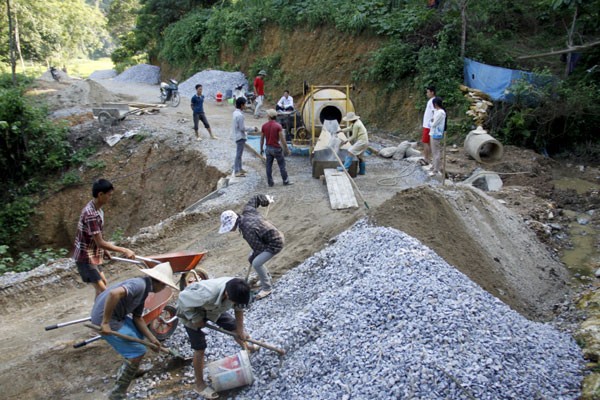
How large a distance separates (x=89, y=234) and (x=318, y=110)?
26.1ft

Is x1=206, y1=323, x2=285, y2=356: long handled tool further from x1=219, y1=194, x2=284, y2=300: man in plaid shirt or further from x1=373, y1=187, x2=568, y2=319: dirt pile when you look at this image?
x1=373, y1=187, x2=568, y2=319: dirt pile

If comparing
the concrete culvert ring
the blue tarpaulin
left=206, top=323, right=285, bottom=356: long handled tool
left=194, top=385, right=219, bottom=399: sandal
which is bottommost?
left=194, top=385, right=219, bottom=399: sandal

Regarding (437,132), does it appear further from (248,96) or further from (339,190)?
(248,96)

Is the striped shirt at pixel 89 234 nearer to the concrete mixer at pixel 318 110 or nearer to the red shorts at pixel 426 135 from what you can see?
the concrete mixer at pixel 318 110

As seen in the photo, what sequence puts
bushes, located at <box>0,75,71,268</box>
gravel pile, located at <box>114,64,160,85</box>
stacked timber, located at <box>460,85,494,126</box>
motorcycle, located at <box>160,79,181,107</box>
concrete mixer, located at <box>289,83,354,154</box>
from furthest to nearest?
gravel pile, located at <box>114,64,160,85</box>
motorcycle, located at <box>160,79,181,107</box>
bushes, located at <box>0,75,71,268</box>
stacked timber, located at <box>460,85,494,126</box>
concrete mixer, located at <box>289,83,354,154</box>

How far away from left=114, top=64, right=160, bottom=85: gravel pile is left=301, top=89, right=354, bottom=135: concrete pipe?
21.9 metres

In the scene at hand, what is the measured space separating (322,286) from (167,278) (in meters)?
2.10

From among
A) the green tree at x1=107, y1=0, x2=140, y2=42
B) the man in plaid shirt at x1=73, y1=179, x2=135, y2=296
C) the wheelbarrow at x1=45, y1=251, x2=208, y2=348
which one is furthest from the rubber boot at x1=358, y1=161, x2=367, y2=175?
the green tree at x1=107, y1=0, x2=140, y2=42

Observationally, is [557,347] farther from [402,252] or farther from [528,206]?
[528,206]

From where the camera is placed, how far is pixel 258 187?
36.2ft

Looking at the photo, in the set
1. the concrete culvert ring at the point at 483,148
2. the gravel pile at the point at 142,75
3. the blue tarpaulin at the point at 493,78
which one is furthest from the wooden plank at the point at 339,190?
the gravel pile at the point at 142,75

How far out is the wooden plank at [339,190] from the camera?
936 cm

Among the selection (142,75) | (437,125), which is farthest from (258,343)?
(142,75)

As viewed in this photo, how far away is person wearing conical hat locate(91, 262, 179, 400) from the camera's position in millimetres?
4402
